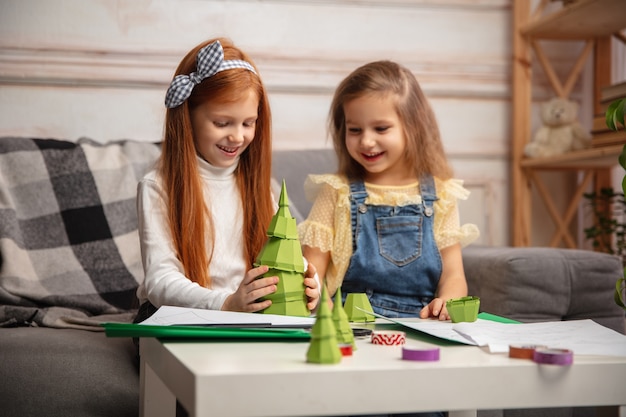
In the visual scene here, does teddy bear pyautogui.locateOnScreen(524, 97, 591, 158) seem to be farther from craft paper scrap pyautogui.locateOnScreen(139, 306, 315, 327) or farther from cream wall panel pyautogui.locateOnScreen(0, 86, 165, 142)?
craft paper scrap pyautogui.locateOnScreen(139, 306, 315, 327)

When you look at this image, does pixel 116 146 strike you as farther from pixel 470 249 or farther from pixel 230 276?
pixel 470 249

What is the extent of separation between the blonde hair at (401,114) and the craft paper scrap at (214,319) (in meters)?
0.75

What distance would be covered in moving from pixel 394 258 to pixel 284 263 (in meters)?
0.59

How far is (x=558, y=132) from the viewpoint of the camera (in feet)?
7.92

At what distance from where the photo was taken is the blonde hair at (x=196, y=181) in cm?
143

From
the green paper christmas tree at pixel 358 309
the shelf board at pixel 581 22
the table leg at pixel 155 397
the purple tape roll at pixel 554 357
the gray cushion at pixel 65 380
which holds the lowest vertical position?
the gray cushion at pixel 65 380

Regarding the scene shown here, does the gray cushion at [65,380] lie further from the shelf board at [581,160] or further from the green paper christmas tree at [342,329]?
the shelf board at [581,160]

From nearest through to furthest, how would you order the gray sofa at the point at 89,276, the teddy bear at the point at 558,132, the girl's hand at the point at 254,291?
the girl's hand at the point at 254,291 → the gray sofa at the point at 89,276 → the teddy bear at the point at 558,132

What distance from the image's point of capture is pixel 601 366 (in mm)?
773

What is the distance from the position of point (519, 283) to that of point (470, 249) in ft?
1.13

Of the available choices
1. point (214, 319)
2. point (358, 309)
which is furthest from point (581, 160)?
point (214, 319)

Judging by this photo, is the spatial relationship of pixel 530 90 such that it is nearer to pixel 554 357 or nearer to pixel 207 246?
pixel 207 246

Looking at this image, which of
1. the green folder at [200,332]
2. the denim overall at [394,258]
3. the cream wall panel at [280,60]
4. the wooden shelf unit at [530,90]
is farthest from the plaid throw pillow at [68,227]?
the wooden shelf unit at [530,90]

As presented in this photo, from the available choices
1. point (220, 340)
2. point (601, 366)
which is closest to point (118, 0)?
point (220, 340)
